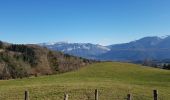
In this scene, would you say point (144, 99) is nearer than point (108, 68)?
Yes

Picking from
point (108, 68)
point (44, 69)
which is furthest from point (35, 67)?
point (108, 68)

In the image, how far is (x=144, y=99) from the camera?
4400 centimetres

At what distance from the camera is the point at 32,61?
128 m

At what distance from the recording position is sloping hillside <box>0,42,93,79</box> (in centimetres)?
11188

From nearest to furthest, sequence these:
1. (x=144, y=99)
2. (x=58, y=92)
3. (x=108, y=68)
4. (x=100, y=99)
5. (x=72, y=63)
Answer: (x=100, y=99), (x=144, y=99), (x=58, y=92), (x=108, y=68), (x=72, y=63)

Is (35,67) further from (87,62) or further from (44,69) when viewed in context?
(87,62)

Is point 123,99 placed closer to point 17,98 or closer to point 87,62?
point 17,98

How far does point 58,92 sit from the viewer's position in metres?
47.6

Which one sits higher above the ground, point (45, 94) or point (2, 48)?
point (2, 48)

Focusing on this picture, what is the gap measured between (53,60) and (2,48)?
18803 mm

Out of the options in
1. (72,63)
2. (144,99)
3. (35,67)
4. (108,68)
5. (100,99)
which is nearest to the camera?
(100,99)

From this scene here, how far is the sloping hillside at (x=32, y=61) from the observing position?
112m

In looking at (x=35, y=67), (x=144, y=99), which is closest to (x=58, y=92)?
(x=144, y=99)

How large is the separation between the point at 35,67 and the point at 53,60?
1419cm
